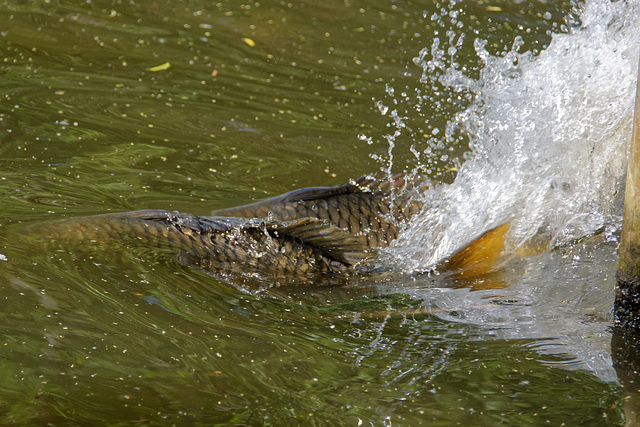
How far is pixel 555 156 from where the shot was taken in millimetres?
3842

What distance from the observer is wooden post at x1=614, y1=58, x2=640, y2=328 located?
2.67m

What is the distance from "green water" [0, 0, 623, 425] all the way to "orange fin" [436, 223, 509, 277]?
489mm

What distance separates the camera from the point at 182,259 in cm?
340

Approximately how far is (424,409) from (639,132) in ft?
4.12

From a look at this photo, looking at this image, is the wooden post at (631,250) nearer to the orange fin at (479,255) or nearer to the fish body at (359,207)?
the orange fin at (479,255)

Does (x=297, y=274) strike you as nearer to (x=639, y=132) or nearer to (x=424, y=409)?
(x=424, y=409)

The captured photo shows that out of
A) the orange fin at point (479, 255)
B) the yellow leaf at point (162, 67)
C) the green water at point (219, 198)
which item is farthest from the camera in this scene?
the yellow leaf at point (162, 67)

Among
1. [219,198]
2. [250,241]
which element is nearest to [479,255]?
[250,241]

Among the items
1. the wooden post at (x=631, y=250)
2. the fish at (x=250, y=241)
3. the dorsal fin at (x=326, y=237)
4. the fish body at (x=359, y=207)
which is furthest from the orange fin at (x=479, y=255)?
the wooden post at (x=631, y=250)

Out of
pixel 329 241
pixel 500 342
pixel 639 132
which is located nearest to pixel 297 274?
pixel 329 241

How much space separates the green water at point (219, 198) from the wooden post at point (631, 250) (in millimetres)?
468

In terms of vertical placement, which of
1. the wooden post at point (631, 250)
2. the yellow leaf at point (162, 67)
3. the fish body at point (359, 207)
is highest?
the yellow leaf at point (162, 67)

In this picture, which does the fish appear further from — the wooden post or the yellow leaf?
the yellow leaf

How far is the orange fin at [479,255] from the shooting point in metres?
3.60
